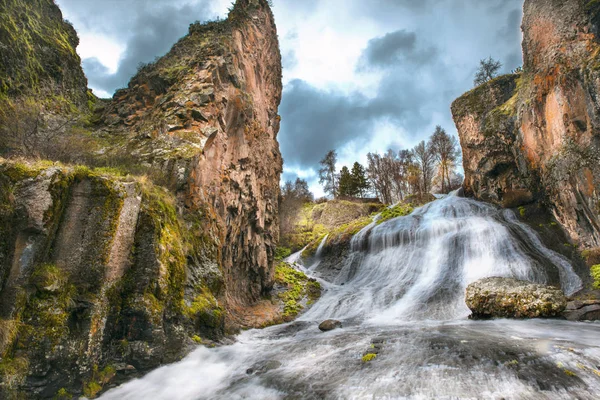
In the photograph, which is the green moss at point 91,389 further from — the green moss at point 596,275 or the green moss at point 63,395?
the green moss at point 596,275

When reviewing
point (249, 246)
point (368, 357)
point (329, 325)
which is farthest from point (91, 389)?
point (249, 246)

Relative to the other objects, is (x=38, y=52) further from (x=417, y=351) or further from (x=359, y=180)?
(x=359, y=180)

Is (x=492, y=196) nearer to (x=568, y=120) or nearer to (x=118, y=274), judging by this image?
(x=568, y=120)

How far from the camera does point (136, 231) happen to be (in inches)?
263

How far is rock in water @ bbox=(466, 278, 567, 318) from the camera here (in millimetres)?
9484

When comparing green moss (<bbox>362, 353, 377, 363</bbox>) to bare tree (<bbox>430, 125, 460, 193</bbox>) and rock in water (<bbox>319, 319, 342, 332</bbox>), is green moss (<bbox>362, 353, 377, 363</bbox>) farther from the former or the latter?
bare tree (<bbox>430, 125, 460, 193</bbox>)

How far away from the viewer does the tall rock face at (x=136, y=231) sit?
4.87 metres

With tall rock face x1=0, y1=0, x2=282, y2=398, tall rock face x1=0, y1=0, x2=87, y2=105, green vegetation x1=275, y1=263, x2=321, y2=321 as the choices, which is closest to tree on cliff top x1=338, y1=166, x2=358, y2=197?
green vegetation x1=275, y1=263, x2=321, y2=321

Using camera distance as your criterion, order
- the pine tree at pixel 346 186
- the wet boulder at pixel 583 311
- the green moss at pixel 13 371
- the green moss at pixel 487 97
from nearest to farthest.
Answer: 1. the green moss at pixel 13 371
2. the wet boulder at pixel 583 311
3. the green moss at pixel 487 97
4. the pine tree at pixel 346 186

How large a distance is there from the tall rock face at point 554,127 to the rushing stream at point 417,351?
9.61 ft

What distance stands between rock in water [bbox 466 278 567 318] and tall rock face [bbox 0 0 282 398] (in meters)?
8.23

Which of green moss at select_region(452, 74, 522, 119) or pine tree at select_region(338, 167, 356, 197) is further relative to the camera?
pine tree at select_region(338, 167, 356, 197)

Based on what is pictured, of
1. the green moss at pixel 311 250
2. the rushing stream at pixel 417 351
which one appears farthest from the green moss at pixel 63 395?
the green moss at pixel 311 250

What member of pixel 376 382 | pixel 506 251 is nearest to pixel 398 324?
pixel 376 382
